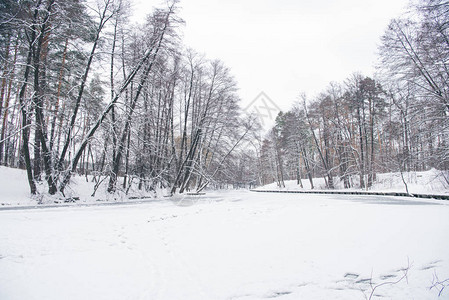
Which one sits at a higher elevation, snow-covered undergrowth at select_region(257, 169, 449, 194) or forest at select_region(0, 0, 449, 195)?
forest at select_region(0, 0, 449, 195)

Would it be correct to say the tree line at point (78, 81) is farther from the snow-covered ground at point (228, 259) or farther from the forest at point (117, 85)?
the snow-covered ground at point (228, 259)

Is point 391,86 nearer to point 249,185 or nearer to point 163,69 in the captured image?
point 163,69

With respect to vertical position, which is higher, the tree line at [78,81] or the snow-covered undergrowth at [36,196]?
the tree line at [78,81]

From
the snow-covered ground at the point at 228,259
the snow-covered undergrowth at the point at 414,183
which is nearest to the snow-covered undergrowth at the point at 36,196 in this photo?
the snow-covered ground at the point at 228,259

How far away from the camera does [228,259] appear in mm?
4043

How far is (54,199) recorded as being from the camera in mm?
11477

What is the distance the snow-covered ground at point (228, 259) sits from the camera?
115 inches

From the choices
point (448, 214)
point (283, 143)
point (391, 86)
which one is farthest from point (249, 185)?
point (448, 214)

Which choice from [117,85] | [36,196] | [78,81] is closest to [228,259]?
[36,196]

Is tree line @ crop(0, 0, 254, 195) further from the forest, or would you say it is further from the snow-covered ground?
the snow-covered ground

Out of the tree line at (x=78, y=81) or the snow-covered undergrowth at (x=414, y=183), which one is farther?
the snow-covered undergrowth at (x=414, y=183)

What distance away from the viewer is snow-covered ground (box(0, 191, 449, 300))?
291 cm

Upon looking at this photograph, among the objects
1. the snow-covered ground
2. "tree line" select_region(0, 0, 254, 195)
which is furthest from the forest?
the snow-covered ground

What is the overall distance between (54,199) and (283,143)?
32423 mm
